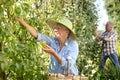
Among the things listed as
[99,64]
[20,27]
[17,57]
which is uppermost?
[20,27]

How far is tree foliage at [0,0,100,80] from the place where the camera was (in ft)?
10.0

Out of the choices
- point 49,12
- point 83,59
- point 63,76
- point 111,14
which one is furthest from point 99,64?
point 111,14

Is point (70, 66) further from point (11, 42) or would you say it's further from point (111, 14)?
point (111, 14)

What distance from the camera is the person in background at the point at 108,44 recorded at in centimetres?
888

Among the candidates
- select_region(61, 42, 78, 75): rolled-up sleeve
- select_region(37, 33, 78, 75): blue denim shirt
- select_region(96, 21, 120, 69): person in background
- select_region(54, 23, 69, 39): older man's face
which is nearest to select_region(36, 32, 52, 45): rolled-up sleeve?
select_region(37, 33, 78, 75): blue denim shirt

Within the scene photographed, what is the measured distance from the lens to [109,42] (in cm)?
895

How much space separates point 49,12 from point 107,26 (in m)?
2.35

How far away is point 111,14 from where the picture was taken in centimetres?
2009

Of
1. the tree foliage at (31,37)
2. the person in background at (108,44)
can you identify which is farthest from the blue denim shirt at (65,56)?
the person in background at (108,44)

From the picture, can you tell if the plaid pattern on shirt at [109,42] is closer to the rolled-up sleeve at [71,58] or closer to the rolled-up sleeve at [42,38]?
the rolled-up sleeve at [42,38]

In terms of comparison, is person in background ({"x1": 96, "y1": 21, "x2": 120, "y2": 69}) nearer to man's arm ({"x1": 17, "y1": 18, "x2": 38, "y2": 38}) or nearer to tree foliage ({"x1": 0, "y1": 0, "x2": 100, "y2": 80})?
tree foliage ({"x1": 0, "y1": 0, "x2": 100, "y2": 80})

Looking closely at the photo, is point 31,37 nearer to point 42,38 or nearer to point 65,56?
point 42,38

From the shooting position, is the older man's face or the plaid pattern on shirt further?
the plaid pattern on shirt

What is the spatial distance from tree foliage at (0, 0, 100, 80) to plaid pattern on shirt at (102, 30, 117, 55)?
297 mm
